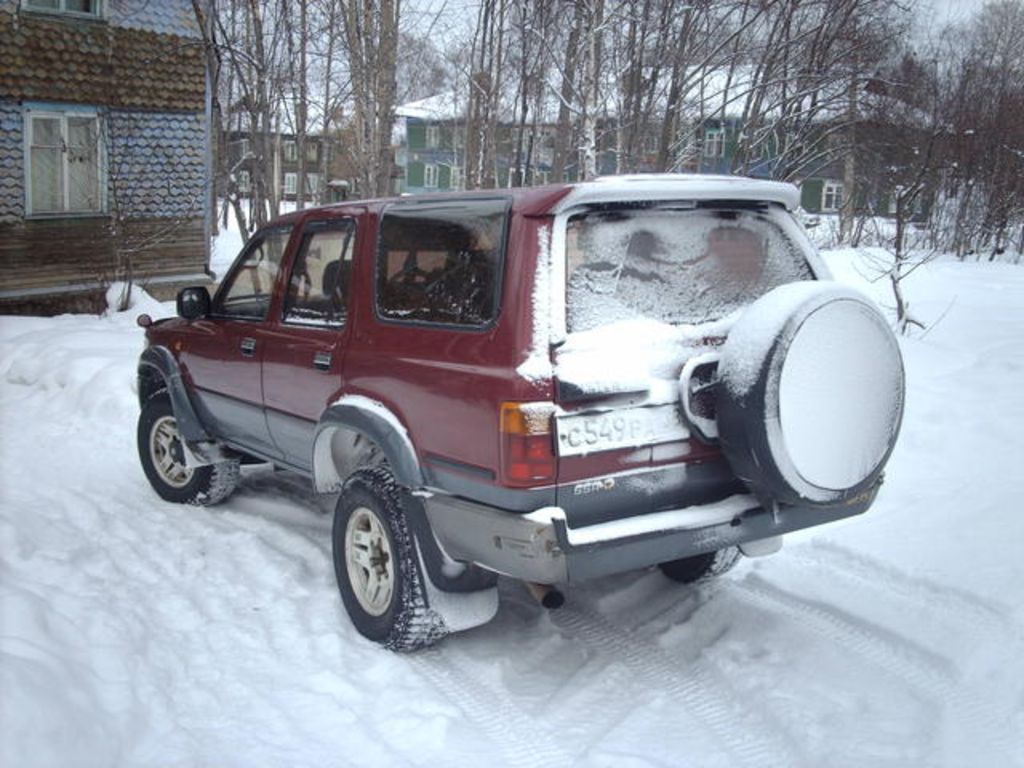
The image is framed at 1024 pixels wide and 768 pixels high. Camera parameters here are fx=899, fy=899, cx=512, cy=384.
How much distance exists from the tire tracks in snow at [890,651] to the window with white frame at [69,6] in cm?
1433

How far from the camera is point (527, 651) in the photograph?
13.2 feet

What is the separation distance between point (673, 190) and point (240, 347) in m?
2.68

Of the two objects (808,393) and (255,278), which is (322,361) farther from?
(808,393)

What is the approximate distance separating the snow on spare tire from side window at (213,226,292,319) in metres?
2.66

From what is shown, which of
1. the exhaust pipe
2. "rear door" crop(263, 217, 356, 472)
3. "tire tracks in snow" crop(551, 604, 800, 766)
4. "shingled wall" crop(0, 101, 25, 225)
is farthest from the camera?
"shingled wall" crop(0, 101, 25, 225)

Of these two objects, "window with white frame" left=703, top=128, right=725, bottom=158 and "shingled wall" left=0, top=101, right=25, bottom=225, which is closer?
"shingled wall" left=0, top=101, right=25, bottom=225

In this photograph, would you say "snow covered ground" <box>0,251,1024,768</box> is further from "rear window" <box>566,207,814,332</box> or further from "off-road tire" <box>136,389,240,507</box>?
"rear window" <box>566,207,814,332</box>

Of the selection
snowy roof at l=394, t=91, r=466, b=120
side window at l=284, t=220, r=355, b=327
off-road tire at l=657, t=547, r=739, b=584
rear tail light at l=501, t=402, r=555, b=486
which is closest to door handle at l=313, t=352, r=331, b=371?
side window at l=284, t=220, r=355, b=327

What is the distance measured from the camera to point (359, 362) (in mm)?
3996

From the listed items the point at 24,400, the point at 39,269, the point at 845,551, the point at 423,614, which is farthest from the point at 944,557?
the point at 39,269

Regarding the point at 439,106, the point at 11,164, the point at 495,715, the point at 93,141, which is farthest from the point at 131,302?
the point at 439,106

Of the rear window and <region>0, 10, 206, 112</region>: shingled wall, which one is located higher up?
<region>0, 10, 206, 112</region>: shingled wall

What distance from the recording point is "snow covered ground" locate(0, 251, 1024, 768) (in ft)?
10.5

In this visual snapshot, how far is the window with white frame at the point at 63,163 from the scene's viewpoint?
1462 centimetres
